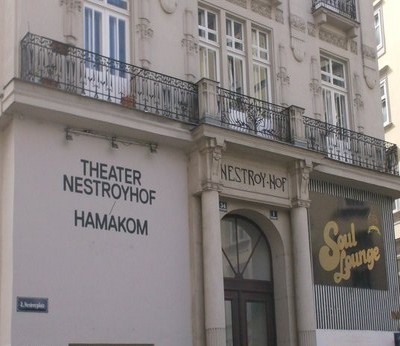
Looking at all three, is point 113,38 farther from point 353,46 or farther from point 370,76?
point 370,76

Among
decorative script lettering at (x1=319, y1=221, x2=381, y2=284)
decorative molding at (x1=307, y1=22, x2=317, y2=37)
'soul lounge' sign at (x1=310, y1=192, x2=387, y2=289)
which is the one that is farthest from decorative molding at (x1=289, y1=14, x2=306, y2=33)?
decorative script lettering at (x1=319, y1=221, x2=381, y2=284)

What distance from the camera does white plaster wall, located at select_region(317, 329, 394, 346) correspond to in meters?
18.0

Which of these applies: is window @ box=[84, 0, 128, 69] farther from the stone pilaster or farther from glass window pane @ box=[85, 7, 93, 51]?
the stone pilaster

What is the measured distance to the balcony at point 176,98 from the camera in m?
15.1

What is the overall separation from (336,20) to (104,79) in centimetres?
815

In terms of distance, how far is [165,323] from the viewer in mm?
15570

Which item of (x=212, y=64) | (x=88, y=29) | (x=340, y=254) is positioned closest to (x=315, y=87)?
(x=212, y=64)

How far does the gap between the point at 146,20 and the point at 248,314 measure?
7029 millimetres

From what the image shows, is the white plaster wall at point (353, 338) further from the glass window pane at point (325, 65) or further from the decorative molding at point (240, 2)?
the decorative molding at point (240, 2)

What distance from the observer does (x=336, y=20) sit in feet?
70.1

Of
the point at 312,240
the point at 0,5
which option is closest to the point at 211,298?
the point at 312,240

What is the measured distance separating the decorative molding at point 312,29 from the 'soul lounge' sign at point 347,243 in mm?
4601

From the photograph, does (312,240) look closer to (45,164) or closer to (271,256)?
(271,256)

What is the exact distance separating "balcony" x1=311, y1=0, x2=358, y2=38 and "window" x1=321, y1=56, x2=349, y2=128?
97 centimetres
